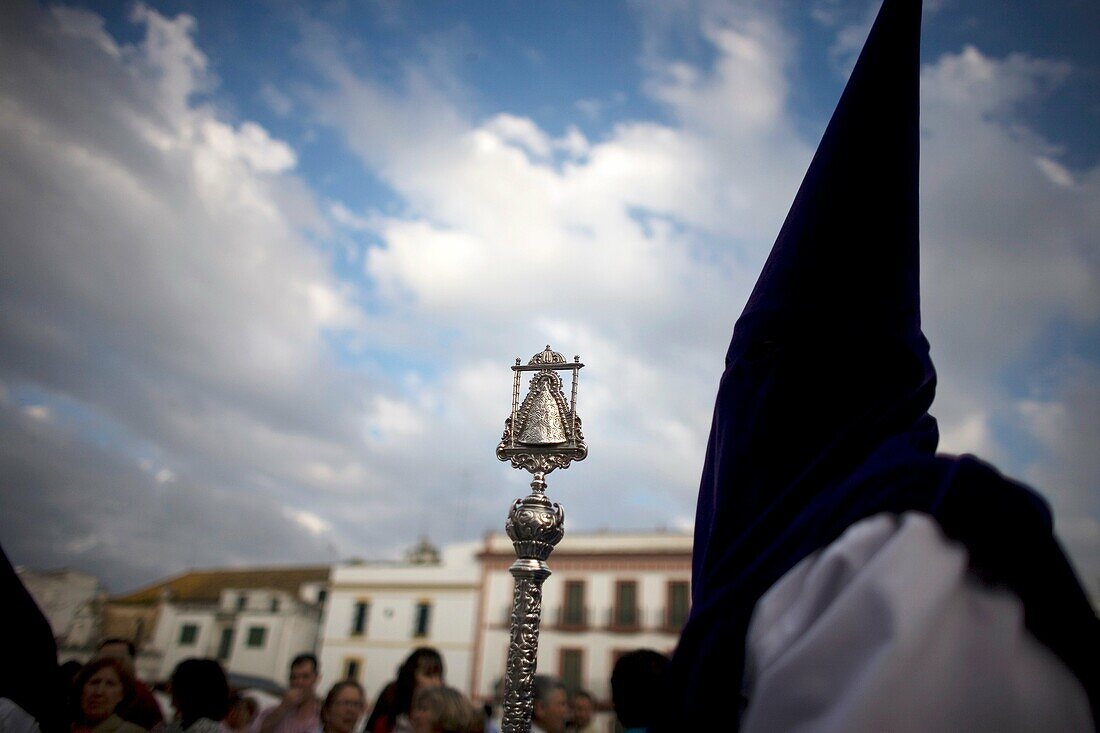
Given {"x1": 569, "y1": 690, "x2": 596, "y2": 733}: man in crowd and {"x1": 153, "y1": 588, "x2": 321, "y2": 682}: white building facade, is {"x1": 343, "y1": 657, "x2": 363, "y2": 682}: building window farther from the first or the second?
{"x1": 569, "y1": 690, "x2": 596, "y2": 733}: man in crowd

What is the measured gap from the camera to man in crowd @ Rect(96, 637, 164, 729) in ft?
15.0

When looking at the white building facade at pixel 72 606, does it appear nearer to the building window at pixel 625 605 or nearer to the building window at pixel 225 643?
the building window at pixel 225 643

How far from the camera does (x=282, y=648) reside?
28281 mm

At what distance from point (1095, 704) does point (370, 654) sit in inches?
1146

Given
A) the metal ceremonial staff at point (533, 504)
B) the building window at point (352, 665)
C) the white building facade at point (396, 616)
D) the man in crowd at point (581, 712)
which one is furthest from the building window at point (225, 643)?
the metal ceremonial staff at point (533, 504)

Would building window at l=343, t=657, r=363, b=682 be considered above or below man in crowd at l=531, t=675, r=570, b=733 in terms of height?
above

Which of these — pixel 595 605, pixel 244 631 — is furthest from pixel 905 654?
pixel 244 631

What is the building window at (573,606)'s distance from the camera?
2569cm

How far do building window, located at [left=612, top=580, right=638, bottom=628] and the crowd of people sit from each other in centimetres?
2073

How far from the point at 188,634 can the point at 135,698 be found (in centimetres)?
2969

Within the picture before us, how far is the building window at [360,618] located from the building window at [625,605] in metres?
9.77

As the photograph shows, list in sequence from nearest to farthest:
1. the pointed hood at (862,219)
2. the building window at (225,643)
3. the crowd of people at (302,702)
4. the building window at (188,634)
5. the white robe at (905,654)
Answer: the white robe at (905,654), the pointed hood at (862,219), the crowd of people at (302,702), the building window at (225,643), the building window at (188,634)

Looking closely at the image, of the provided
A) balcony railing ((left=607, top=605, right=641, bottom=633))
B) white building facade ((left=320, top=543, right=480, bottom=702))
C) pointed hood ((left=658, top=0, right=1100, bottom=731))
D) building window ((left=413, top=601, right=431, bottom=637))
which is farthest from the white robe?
building window ((left=413, top=601, right=431, bottom=637))

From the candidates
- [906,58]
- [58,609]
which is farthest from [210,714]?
[58,609]
